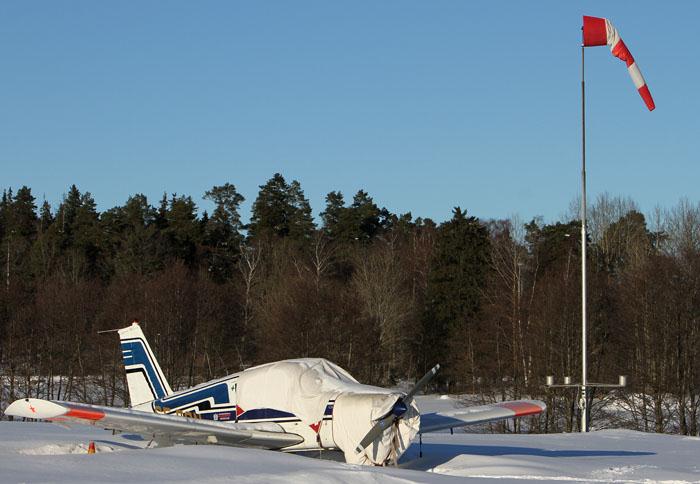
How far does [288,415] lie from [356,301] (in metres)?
40.1

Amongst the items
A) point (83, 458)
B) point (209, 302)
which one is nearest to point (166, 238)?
point (209, 302)

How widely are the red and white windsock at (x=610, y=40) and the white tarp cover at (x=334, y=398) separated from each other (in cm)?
1706

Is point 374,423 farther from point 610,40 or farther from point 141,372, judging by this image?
point 610,40

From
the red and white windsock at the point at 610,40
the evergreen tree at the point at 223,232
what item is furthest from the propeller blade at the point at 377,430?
the evergreen tree at the point at 223,232

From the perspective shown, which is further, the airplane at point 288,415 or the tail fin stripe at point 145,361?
the tail fin stripe at point 145,361

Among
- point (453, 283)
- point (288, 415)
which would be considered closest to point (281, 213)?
point (453, 283)

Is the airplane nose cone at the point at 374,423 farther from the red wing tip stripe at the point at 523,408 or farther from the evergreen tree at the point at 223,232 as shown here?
the evergreen tree at the point at 223,232

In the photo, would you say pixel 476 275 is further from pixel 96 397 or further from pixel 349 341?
pixel 96 397

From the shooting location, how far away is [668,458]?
17062mm

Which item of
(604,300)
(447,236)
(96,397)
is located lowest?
(96,397)

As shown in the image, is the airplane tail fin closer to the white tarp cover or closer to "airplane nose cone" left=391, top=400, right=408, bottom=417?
the white tarp cover

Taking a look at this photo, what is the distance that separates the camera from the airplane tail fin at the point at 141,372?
64.2 feet

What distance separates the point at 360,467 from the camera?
1374 cm

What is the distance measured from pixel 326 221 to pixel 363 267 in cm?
2867
